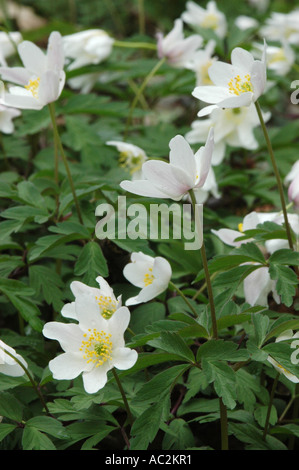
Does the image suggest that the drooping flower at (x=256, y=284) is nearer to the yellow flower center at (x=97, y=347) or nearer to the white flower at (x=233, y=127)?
the yellow flower center at (x=97, y=347)

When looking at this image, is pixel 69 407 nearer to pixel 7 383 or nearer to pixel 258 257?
pixel 7 383

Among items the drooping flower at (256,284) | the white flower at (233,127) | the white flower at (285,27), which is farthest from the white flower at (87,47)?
the drooping flower at (256,284)

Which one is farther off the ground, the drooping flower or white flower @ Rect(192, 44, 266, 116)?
white flower @ Rect(192, 44, 266, 116)

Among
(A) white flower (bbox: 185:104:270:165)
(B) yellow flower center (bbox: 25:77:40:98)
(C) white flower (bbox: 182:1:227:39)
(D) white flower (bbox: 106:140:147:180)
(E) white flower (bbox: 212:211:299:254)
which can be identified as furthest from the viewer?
(C) white flower (bbox: 182:1:227:39)

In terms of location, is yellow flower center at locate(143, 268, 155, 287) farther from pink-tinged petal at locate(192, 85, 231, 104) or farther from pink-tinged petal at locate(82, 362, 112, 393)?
pink-tinged petal at locate(192, 85, 231, 104)

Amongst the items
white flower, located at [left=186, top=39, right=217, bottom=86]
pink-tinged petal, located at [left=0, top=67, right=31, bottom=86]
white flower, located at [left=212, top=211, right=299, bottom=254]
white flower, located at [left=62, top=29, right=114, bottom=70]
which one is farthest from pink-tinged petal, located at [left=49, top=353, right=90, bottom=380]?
white flower, located at [left=62, top=29, right=114, bottom=70]

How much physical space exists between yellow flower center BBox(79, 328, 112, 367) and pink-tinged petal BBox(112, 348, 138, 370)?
2 cm

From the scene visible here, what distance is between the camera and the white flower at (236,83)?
141 centimetres

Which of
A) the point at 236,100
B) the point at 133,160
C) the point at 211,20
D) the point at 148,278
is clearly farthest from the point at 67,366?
the point at 211,20

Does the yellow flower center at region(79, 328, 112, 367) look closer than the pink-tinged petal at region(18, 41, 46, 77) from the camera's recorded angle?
Yes

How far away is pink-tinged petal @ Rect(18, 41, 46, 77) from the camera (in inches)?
69.9

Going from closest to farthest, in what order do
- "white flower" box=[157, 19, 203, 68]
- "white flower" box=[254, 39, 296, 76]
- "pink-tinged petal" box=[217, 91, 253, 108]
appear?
"pink-tinged petal" box=[217, 91, 253, 108] → "white flower" box=[157, 19, 203, 68] → "white flower" box=[254, 39, 296, 76]

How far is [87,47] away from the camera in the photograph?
263cm

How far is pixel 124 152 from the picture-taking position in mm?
2227
